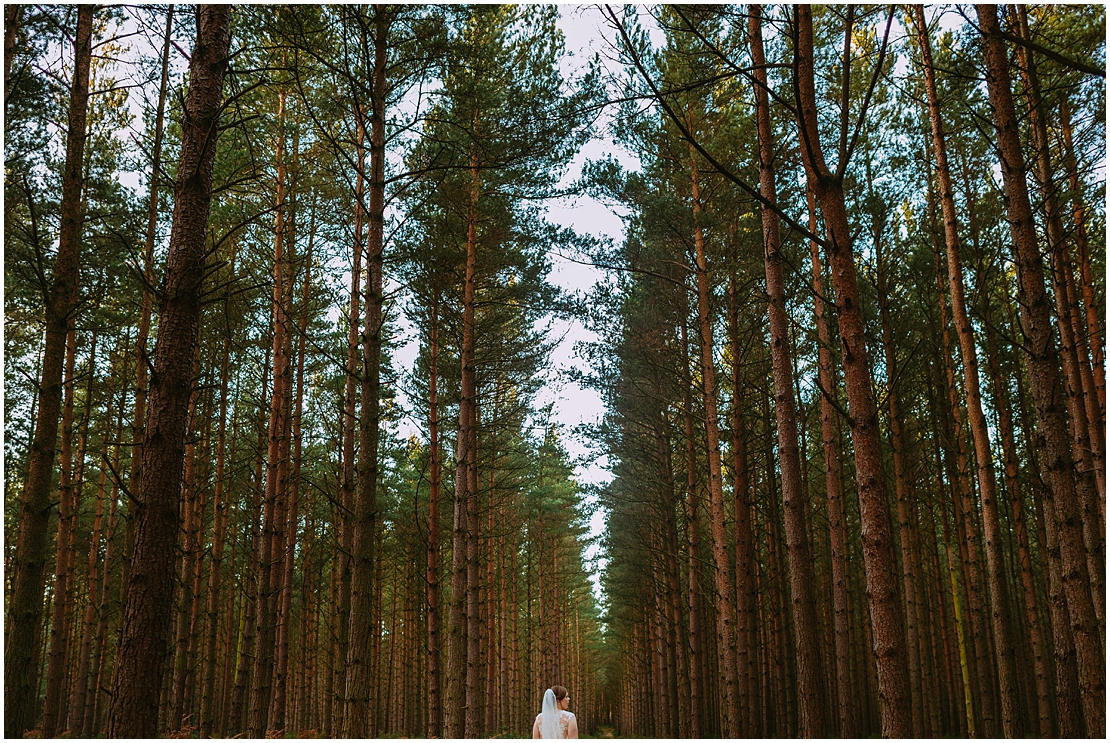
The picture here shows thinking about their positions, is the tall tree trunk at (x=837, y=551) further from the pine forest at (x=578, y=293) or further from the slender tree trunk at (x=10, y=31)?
the slender tree trunk at (x=10, y=31)

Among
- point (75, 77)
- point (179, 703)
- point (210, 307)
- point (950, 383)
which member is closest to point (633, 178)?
point (950, 383)

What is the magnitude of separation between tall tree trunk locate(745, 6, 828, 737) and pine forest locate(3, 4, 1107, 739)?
0.14ft

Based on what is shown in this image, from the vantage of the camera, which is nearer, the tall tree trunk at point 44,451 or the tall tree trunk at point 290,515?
the tall tree trunk at point 44,451

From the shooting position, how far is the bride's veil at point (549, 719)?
6.73 m

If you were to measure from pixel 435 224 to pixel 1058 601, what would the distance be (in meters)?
8.83

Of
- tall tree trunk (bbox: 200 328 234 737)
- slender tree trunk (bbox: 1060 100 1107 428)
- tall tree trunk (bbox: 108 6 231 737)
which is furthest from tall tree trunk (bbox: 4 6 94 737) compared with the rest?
slender tree trunk (bbox: 1060 100 1107 428)

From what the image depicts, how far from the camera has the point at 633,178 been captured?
398 inches

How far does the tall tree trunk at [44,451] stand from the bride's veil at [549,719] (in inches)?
175

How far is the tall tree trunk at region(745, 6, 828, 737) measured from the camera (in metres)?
6.00

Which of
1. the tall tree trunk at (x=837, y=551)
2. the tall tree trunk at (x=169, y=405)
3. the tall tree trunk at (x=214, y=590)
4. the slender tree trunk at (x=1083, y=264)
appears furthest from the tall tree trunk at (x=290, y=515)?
the slender tree trunk at (x=1083, y=264)

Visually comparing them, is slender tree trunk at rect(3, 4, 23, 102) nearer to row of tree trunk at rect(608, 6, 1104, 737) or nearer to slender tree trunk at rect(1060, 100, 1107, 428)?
row of tree trunk at rect(608, 6, 1104, 737)

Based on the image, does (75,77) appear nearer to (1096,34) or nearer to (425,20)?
(425,20)

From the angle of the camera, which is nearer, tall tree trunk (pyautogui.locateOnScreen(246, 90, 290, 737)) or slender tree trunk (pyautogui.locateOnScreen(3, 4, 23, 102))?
slender tree trunk (pyautogui.locateOnScreen(3, 4, 23, 102))

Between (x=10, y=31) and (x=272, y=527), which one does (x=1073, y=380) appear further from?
(x=10, y=31)
